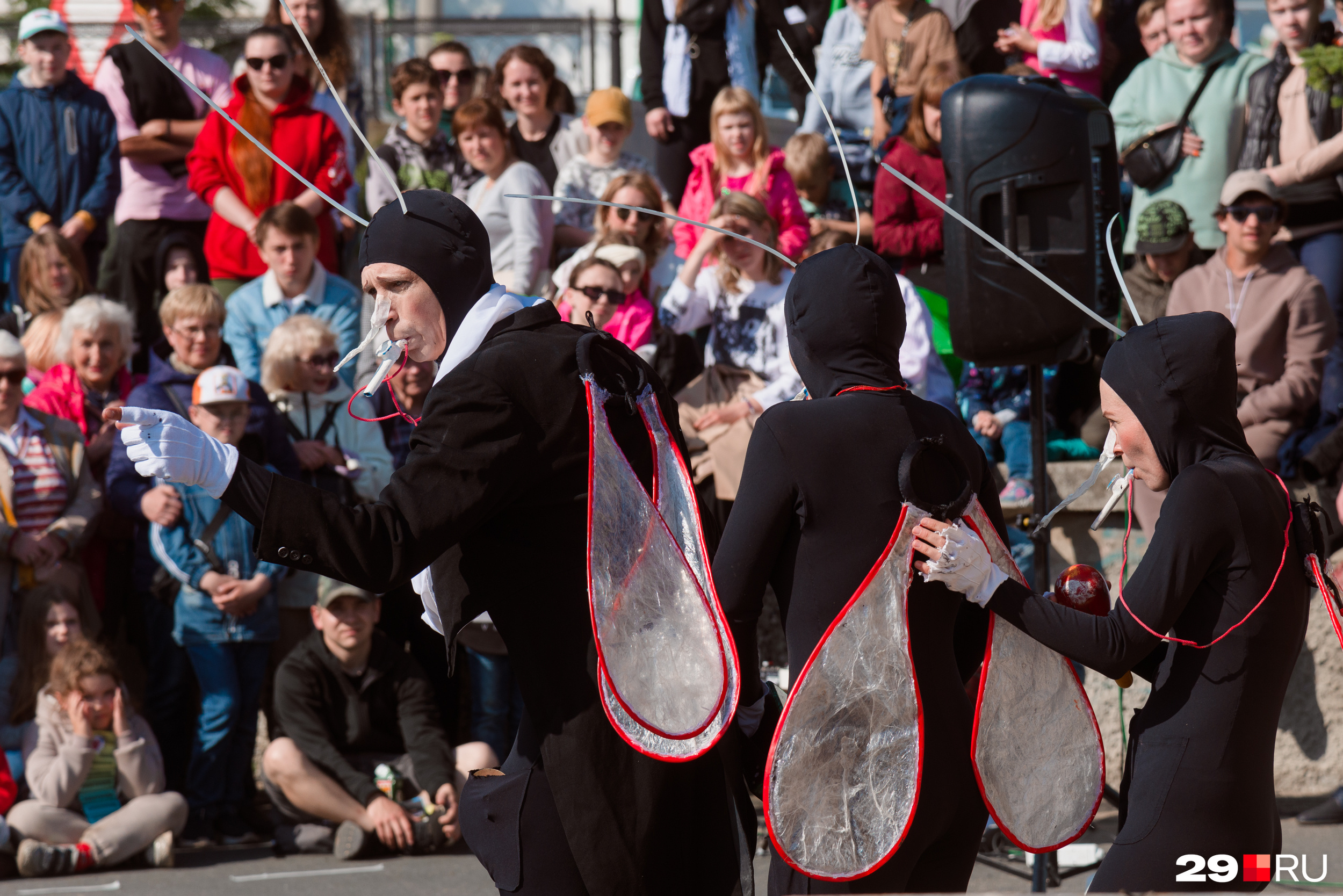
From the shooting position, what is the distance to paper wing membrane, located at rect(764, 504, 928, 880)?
2.81 metres

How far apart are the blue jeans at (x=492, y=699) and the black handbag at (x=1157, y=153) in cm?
380

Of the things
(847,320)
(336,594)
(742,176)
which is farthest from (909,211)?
(847,320)

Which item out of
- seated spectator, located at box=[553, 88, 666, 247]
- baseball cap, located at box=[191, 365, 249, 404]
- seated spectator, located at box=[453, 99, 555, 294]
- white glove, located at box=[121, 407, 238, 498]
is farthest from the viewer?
seated spectator, located at box=[553, 88, 666, 247]

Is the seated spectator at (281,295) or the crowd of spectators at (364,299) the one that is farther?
the seated spectator at (281,295)

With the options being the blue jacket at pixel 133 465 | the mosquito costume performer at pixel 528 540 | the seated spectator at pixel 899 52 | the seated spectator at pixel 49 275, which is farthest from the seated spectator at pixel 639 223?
the mosquito costume performer at pixel 528 540

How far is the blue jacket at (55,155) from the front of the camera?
24.9ft

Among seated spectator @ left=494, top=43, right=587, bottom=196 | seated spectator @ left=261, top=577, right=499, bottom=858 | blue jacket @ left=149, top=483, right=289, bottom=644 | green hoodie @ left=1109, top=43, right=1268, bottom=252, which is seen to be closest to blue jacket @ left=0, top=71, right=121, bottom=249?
seated spectator @ left=494, top=43, right=587, bottom=196

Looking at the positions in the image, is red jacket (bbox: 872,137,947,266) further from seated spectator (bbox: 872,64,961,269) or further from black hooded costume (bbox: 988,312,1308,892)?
black hooded costume (bbox: 988,312,1308,892)

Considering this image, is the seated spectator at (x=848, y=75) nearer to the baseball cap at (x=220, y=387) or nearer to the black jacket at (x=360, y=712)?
the baseball cap at (x=220, y=387)

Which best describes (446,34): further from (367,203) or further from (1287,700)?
(1287,700)

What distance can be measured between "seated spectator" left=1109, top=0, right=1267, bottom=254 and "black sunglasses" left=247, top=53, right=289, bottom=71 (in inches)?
160

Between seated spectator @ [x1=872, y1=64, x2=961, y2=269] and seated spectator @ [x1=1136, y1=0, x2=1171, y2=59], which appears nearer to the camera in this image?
seated spectator @ [x1=872, y1=64, x2=961, y2=269]

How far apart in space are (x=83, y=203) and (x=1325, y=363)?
582 centimetres

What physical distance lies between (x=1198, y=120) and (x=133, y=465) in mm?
5128
